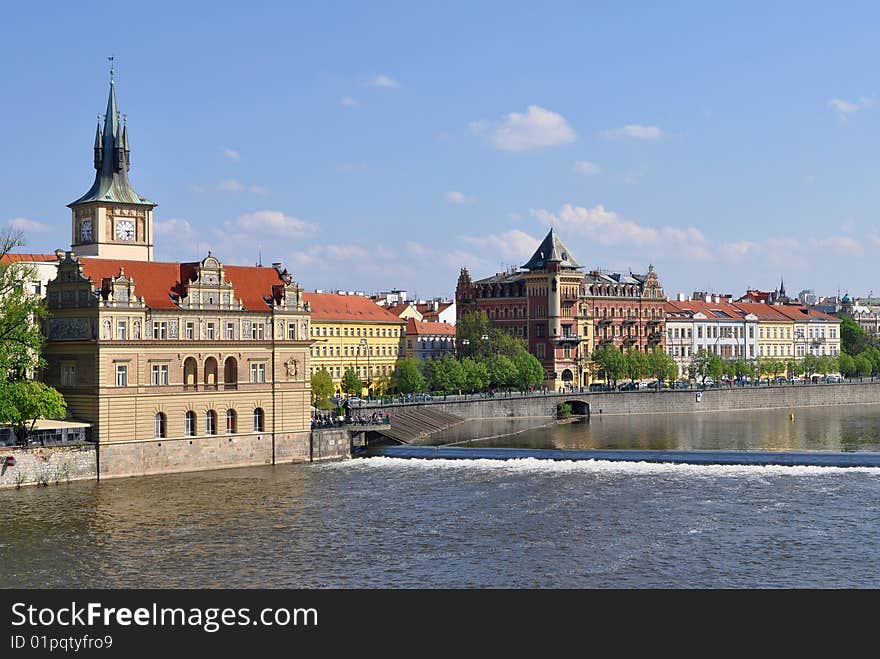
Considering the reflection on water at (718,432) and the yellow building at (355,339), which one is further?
the yellow building at (355,339)

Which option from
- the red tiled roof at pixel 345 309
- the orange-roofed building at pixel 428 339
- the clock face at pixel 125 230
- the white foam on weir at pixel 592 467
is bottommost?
the white foam on weir at pixel 592 467

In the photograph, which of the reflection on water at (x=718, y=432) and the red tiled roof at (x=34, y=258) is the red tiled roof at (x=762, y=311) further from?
the red tiled roof at (x=34, y=258)

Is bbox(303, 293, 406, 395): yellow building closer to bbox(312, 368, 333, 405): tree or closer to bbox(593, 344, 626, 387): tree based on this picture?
bbox(312, 368, 333, 405): tree

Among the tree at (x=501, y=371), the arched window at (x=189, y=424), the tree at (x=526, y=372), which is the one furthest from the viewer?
the tree at (x=526, y=372)

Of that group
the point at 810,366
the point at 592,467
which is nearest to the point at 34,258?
the point at 592,467

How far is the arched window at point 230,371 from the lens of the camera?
3108 inches

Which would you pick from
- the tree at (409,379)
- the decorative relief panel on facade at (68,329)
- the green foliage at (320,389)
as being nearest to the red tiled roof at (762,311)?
the tree at (409,379)

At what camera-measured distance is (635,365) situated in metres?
150

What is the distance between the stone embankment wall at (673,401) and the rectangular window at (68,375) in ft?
117

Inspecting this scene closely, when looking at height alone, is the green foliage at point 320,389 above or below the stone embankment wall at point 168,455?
above

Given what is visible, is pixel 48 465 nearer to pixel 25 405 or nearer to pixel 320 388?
pixel 25 405

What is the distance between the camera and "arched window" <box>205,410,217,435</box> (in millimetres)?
76875

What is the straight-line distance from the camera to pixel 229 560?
49.8 meters
